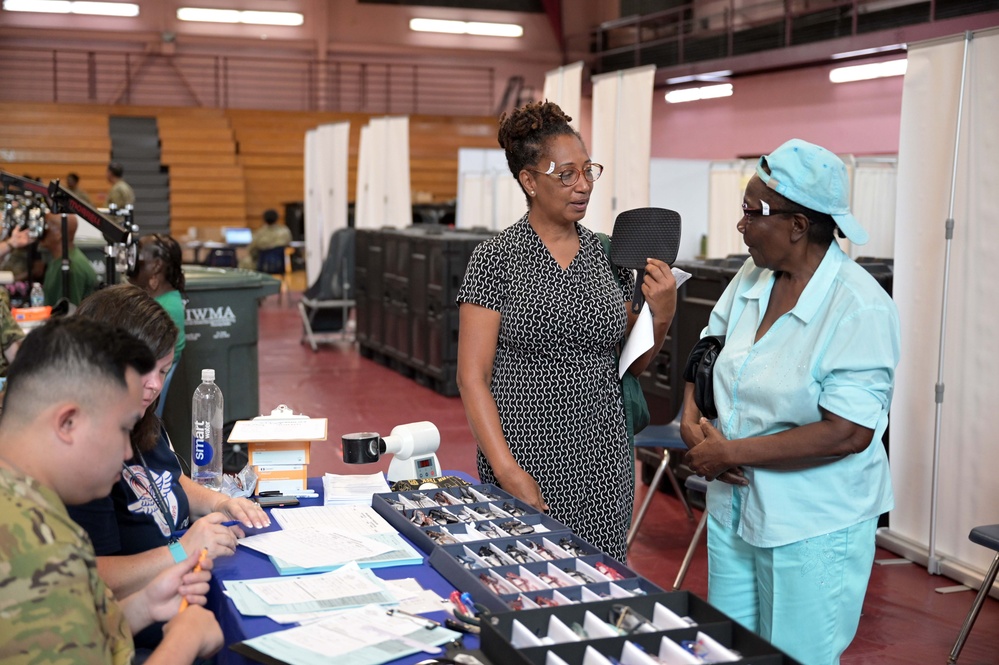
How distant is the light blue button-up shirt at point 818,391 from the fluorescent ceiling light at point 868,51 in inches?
436

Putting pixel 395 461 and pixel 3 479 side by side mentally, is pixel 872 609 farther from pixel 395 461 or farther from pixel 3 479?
pixel 3 479

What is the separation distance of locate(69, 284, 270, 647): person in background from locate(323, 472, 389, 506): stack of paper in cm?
22

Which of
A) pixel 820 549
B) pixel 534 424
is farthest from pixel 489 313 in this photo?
pixel 820 549

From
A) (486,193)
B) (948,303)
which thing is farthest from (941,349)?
(486,193)

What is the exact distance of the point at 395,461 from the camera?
2.73m

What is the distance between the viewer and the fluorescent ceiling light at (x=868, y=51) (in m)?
12.2

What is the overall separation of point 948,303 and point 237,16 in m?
17.2

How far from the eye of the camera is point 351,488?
255cm

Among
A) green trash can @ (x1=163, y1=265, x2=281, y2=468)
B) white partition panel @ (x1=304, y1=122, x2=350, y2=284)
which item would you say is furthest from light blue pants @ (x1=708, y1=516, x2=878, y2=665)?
white partition panel @ (x1=304, y1=122, x2=350, y2=284)

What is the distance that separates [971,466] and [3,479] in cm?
380

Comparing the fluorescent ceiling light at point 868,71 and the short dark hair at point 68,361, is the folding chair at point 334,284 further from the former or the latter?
the short dark hair at point 68,361

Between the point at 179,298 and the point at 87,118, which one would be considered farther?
the point at 87,118

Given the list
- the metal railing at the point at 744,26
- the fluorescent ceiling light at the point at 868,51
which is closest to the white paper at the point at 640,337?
the metal railing at the point at 744,26

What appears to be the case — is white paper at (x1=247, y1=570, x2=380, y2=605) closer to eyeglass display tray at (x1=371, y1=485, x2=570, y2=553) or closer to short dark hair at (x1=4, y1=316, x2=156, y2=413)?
eyeglass display tray at (x1=371, y1=485, x2=570, y2=553)
